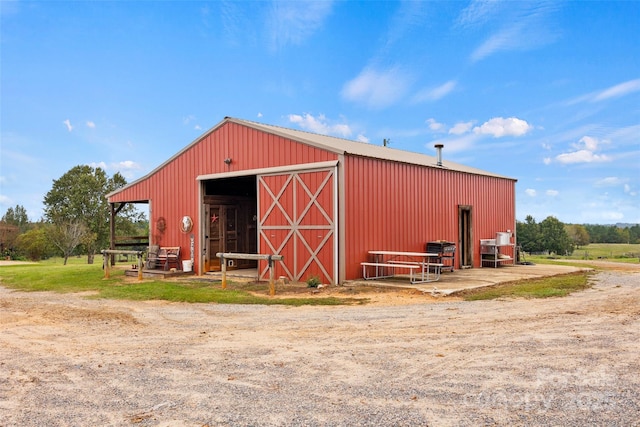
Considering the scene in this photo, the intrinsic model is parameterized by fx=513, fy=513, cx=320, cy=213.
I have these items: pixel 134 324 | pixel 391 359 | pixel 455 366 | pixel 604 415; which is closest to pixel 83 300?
pixel 134 324

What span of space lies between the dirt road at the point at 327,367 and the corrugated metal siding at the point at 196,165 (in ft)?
18.6

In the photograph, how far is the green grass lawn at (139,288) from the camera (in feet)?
32.8

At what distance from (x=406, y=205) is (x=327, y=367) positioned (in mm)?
9240

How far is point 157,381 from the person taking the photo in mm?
4770

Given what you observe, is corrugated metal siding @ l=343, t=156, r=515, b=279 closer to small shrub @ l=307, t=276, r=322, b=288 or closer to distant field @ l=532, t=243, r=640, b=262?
small shrub @ l=307, t=276, r=322, b=288

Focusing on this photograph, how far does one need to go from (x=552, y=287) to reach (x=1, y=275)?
56.4 feet

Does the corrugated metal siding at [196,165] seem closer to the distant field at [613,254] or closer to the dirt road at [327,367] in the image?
the dirt road at [327,367]

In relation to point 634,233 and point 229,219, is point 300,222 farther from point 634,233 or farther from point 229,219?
point 634,233

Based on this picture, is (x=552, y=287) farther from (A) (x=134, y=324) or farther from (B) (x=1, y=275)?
(B) (x=1, y=275)

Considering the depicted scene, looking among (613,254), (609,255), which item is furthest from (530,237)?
(609,255)

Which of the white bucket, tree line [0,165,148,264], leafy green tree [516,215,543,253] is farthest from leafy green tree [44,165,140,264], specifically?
leafy green tree [516,215,543,253]

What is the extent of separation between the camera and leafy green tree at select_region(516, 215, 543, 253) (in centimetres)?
5247

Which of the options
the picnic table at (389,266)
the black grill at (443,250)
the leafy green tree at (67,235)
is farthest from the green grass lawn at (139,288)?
the leafy green tree at (67,235)

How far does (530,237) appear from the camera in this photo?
175 feet
